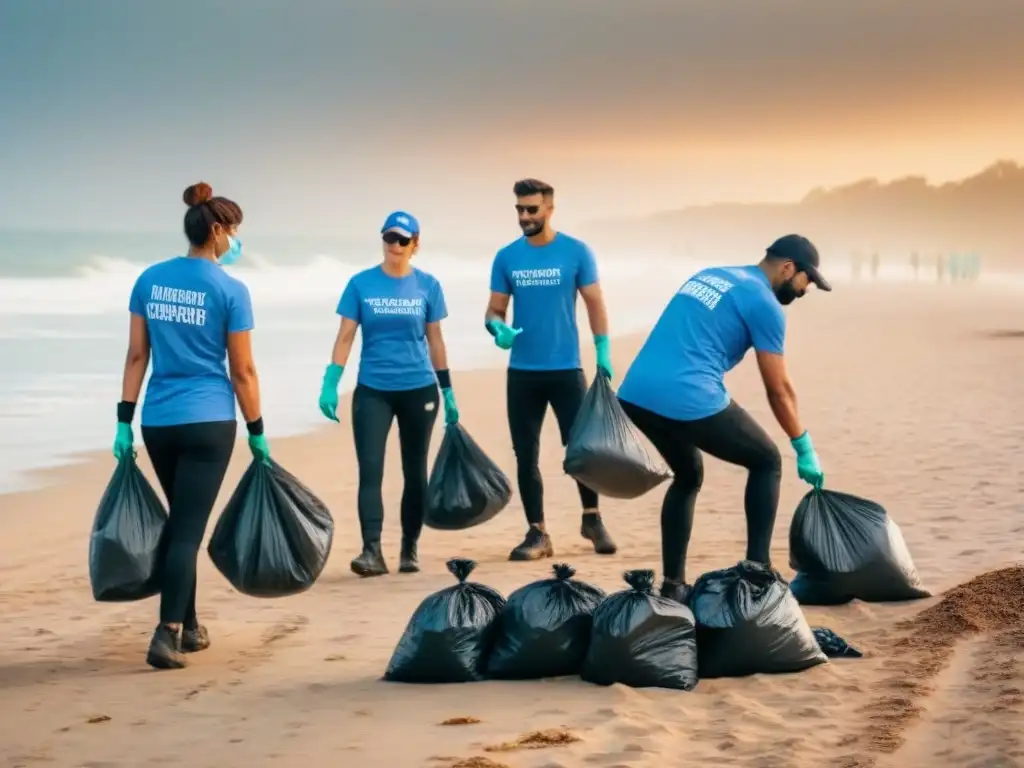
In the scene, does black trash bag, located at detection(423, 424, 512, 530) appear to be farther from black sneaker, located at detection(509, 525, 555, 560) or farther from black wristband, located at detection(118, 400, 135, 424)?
black wristband, located at detection(118, 400, 135, 424)

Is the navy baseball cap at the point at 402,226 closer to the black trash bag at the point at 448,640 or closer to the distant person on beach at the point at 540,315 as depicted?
the distant person on beach at the point at 540,315

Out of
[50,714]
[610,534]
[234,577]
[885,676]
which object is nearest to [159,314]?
[234,577]

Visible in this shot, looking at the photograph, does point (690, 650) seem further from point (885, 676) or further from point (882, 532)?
point (882, 532)

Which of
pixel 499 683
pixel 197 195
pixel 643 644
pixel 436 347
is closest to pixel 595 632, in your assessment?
pixel 643 644

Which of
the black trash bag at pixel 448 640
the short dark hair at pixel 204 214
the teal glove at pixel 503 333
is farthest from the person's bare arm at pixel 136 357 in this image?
the teal glove at pixel 503 333

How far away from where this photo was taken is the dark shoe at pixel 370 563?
7586mm

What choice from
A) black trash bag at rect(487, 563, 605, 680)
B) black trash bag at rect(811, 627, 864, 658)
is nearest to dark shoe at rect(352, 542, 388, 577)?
black trash bag at rect(487, 563, 605, 680)

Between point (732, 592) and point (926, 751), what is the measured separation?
1075 millimetres

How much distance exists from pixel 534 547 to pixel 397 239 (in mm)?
1759

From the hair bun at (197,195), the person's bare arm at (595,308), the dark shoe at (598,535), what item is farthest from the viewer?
the dark shoe at (598,535)

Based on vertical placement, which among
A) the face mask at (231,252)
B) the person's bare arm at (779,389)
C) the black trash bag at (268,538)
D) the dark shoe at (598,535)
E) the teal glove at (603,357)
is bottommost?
the dark shoe at (598,535)

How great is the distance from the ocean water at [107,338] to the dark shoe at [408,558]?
4057 millimetres

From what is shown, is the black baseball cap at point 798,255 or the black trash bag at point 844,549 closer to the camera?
the black baseball cap at point 798,255

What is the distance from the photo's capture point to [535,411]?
794 cm
